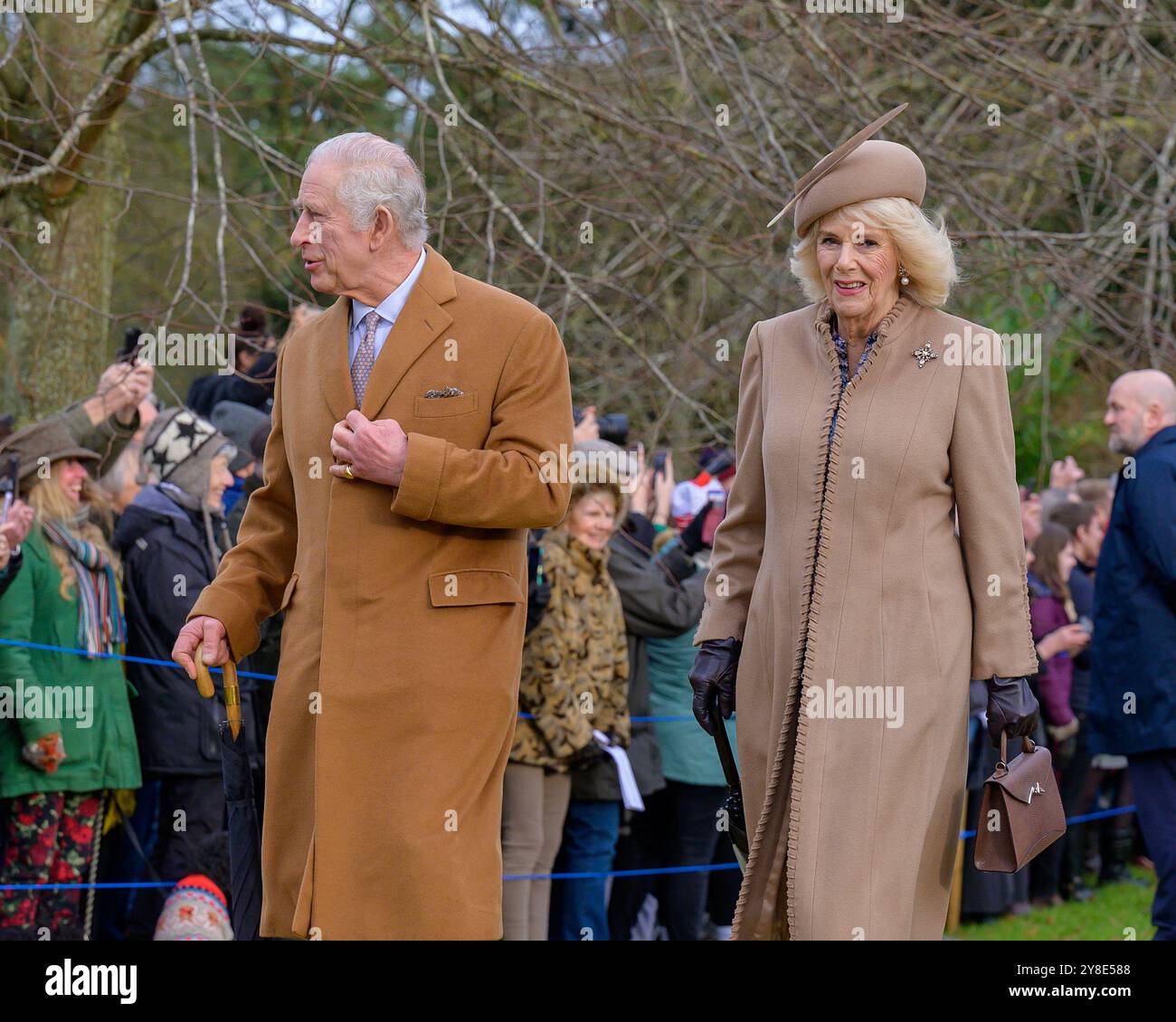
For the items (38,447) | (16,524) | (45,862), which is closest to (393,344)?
(16,524)

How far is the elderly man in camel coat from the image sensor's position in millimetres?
3766

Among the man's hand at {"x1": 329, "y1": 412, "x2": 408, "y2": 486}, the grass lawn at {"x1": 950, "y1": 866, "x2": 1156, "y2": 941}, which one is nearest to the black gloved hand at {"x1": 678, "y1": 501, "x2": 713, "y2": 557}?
the grass lawn at {"x1": 950, "y1": 866, "x2": 1156, "y2": 941}

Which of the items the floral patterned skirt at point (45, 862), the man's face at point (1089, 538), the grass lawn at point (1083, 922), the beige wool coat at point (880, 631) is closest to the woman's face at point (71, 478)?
the floral patterned skirt at point (45, 862)

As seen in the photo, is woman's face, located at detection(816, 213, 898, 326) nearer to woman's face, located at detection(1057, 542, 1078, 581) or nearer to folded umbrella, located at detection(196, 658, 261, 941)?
folded umbrella, located at detection(196, 658, 261, 941)

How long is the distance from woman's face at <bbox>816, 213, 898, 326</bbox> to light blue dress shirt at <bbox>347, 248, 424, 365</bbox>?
3.17 ft

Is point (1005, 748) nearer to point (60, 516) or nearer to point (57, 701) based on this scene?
point (57, 701)

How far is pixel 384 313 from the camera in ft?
13.1

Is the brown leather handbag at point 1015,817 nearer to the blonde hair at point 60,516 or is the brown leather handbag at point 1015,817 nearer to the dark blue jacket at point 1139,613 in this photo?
the dark blue jacket at point 1139,613

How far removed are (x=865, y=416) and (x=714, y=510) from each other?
316 centimetres

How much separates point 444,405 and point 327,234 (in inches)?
18.1

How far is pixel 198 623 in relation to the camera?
4.03 m

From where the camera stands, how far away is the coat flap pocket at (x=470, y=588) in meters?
3.83
